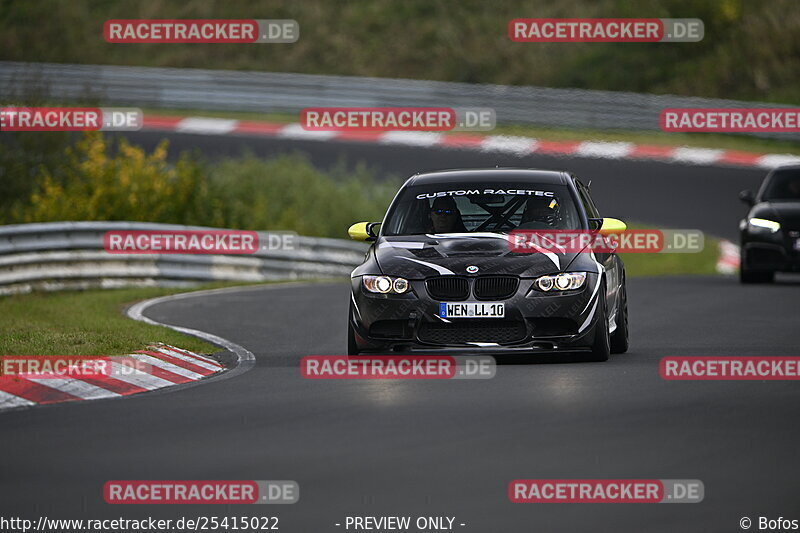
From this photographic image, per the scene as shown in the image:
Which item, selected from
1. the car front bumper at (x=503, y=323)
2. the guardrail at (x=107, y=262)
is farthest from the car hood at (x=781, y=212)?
the car front bumper at (x=503, y=323)

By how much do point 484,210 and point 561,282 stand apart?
4.75ft

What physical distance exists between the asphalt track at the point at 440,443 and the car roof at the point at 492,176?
1.58 meters

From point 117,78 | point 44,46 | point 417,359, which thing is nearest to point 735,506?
point 417,359

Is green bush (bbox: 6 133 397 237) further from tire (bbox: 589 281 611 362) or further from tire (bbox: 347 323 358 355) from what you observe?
tire (bbox: 589 281 611 362)

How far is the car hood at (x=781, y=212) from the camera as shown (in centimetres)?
2178

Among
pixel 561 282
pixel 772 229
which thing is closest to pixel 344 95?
pixel 772 229

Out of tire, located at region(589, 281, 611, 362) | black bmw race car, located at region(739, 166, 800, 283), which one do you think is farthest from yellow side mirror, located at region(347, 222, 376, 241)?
black bmw race car, located at region(739, 166, 800, 283)

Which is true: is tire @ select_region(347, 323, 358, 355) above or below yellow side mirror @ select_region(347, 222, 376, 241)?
below

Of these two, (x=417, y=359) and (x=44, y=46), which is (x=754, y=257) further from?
(x=44, y=46)

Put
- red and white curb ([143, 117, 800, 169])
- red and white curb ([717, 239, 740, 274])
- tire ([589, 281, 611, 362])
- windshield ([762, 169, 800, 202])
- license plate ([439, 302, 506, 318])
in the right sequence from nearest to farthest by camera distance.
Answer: license plate ([439, 302, 506, 318]) < tire ([589, 281, 611, 362]) < windshield ([762, 169, 800, 202]) < red and white curb ([717, 239, 740, 274]) < red and white curb ([143, 117, 800, 169])

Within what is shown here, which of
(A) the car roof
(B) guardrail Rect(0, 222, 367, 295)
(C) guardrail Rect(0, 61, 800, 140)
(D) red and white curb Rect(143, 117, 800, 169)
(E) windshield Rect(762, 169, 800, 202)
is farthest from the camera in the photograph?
(C) guardrail Rect(0, 61, 800, 140)

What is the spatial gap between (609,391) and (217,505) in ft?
13.7

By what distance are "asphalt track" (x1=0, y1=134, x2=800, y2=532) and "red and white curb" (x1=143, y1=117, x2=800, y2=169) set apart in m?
21.8

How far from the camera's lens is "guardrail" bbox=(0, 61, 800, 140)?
3716 cm
